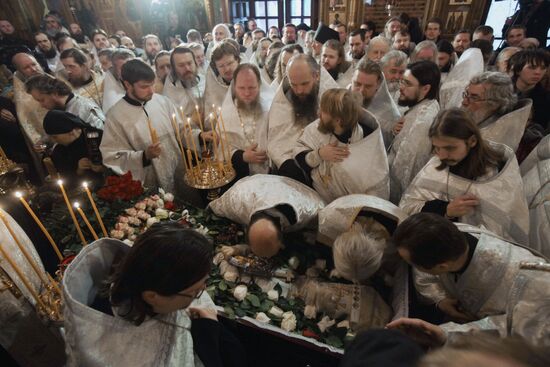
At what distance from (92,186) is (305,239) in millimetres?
2054

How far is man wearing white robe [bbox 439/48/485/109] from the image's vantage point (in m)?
4.43

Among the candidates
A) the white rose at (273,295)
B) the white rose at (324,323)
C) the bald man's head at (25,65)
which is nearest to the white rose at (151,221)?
the white rose at (273,295)

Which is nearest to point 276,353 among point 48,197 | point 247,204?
point 247,204

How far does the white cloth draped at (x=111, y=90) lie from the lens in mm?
4492

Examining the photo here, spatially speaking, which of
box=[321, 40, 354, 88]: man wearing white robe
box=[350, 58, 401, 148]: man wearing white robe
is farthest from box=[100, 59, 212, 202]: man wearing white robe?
Result: box=[321, 40, 354, 88]: man wearing white robe

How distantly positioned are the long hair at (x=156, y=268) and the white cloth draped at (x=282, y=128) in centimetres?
213

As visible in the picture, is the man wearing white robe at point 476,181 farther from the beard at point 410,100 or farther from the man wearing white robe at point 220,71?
the man wearing white robe at point 220,71

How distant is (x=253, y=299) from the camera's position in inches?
73.3

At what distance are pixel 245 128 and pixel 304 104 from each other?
734mm

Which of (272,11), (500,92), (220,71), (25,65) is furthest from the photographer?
(272,11)

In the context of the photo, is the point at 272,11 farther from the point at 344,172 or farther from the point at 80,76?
the point at 344,172

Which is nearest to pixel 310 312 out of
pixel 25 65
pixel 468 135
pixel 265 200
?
pixel 265 200

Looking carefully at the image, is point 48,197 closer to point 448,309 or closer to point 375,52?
point 448,309

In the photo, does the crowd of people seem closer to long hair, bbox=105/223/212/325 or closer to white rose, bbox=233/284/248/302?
long hair, bbox=105/223/212/325
